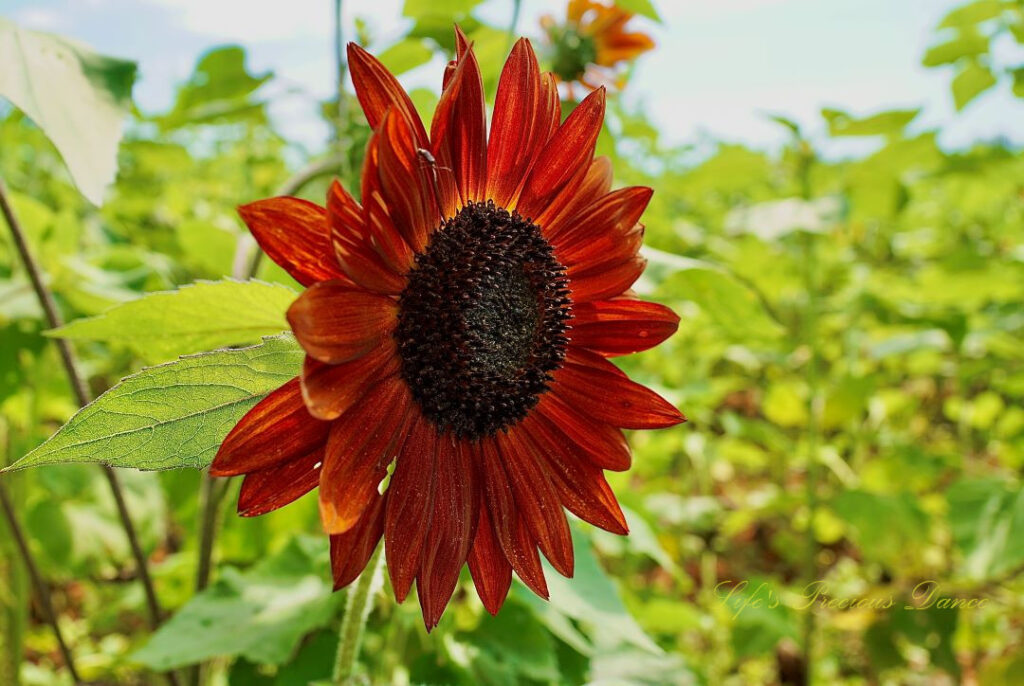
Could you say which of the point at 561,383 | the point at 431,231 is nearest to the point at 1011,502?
the point at 561,383

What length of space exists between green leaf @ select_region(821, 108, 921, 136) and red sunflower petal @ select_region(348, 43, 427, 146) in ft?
4.10

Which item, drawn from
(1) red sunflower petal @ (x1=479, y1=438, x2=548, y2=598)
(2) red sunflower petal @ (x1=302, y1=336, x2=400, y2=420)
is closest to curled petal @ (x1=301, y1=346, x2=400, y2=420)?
(2) red sunflower petal @ (x1=302, y1=336, x2=400, y2=420)

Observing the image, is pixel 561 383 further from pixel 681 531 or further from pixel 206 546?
pixel 681 531

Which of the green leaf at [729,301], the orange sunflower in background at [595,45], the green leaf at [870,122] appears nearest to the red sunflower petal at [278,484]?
the green leaf at [729,301]

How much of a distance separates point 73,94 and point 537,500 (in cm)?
46

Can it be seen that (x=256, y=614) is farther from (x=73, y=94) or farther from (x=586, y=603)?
(x=73, y=94)

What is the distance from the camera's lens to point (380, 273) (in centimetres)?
55

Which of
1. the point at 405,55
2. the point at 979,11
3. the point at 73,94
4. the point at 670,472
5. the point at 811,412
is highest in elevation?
the point at 979,11

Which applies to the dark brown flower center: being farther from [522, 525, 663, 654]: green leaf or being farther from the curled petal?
[522, 525, 663, 654]: green leaf

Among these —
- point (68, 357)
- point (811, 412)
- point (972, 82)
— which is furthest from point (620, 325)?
point (972, 82)

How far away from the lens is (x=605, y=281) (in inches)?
24.9

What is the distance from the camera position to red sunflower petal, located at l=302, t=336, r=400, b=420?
1.55ft

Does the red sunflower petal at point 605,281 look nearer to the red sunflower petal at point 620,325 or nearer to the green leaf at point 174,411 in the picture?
the red sunflower petal at point 620,325

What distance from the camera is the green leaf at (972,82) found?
1.64 meters
